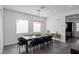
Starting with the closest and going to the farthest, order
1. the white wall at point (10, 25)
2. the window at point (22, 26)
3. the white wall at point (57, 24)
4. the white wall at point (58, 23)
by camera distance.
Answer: the white wall at point (10, 25) → the window at point (22, 26) → the white wall at point (58, 23) → the white wall at point (57, 24)

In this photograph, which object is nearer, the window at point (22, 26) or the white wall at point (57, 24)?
the window at point (22, 26)

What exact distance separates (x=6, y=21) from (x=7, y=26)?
36 centimetres

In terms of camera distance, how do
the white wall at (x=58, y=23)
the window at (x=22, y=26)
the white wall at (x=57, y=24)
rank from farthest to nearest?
1. the white wall at (x=57, y=24)
2. the white wall at (x=58, y=23)
3. the window at (x=22, y=26)

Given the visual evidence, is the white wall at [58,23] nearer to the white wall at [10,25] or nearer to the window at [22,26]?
the window at [22,26]

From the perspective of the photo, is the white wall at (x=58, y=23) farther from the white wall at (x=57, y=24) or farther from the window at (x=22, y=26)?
the window at (x=22, y=26)

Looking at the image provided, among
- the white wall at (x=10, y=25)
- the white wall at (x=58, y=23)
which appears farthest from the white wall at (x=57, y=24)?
the white wall at (x=10, y=25)

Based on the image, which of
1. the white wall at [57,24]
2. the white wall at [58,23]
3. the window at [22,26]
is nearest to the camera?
the window at [22,26]

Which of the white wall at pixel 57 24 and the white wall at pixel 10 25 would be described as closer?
the white wall at pixel 10 25

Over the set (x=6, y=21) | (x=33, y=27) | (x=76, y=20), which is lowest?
(x=33, y=27)

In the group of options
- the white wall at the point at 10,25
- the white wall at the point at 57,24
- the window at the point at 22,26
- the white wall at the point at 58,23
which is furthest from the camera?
the white wall at the point at 57,24

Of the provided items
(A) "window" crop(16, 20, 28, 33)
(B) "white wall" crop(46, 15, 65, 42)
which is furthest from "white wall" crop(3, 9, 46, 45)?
(B) "white wall" crop(46, 15, 65, 42)
